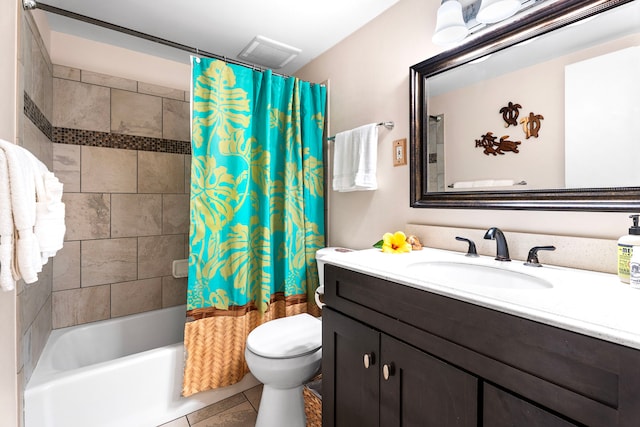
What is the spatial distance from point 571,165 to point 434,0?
1026 mm

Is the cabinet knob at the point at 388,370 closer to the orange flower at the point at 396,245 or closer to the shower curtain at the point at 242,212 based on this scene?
the orange flower at the point at 396,245

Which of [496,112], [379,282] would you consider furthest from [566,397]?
[496,112]

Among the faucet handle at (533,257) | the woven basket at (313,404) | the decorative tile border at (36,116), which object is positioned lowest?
the woven basket at (313,404)

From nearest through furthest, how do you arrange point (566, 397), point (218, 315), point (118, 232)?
point (566, 397) → point (218, 315) → point (118, 232)

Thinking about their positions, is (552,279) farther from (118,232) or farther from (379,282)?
(118,232)

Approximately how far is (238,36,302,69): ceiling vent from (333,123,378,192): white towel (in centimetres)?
79

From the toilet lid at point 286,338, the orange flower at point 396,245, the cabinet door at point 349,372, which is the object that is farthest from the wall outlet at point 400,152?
the toilet lid at point 286,338

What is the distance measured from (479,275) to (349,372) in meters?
0.62

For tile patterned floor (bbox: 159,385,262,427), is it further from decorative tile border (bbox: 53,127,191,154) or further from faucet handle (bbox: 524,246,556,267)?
decorative tile border (bbox: 53,127,191,154)

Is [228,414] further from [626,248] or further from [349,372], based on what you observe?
[626,248]

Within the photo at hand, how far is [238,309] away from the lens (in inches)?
70.7

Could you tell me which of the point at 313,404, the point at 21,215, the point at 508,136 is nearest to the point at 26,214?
the point at 21,215

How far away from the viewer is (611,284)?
852mm

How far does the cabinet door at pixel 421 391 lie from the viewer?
76cm
